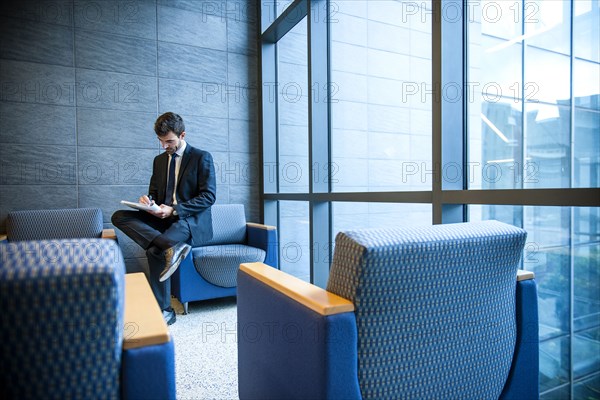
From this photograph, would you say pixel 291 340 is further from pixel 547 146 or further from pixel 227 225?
pixel 227 225

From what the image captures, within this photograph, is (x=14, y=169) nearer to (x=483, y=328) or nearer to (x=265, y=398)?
(x=265, y=398)

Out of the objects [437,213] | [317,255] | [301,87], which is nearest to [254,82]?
[301,87]

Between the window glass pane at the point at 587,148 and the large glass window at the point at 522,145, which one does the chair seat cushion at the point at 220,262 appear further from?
the window glass pane at the point at 587,148

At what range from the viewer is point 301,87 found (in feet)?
14.6

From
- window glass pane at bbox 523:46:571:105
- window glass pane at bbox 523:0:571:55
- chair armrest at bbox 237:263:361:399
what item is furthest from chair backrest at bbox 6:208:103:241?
window glass pane at bbox 523:0:571:55

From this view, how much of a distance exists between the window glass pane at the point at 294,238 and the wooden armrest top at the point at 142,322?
3231mm

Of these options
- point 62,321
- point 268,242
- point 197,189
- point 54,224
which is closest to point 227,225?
point 268,242

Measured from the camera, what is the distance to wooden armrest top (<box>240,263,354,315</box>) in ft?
3.14

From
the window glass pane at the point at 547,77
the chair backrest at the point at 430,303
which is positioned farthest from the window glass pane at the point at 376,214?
the chair backrest at the point at 430,303

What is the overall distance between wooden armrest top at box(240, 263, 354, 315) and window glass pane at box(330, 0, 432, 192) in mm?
2616

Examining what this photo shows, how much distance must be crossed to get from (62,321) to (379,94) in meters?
4.06

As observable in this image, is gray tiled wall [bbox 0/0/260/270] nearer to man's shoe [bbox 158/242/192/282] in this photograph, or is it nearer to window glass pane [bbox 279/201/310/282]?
window glass pane [bbox 279/201/310/282]

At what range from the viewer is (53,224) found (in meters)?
3.48

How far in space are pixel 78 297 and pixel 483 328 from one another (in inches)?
39.8
